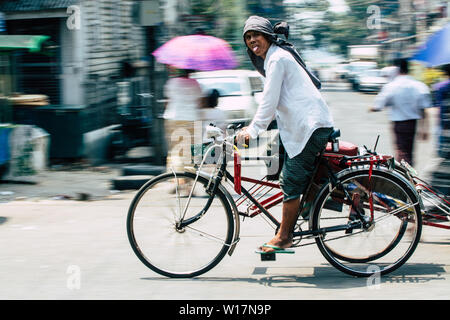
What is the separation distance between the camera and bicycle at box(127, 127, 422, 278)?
434cm

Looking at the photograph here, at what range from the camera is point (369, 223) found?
4.43m

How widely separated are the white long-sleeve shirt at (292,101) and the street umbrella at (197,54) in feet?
10.2

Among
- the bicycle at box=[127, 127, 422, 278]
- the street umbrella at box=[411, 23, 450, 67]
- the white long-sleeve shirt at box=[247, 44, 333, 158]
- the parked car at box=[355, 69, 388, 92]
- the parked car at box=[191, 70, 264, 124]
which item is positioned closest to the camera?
the white long-sleeve shirt at box=[247, 44, 333, 158]

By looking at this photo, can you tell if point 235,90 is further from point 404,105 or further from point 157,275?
point 157,275

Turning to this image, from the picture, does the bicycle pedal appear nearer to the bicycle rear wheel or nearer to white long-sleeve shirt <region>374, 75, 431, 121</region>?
the bicycle rear wheel

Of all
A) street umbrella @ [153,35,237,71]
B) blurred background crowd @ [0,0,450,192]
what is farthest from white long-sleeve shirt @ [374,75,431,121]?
street umbrella @ [153,35,237,71]

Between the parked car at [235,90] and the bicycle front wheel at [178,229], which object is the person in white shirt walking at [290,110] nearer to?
the bicycle front wheel at [178,229]

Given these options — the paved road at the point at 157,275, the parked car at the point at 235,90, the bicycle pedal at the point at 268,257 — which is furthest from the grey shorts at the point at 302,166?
the parked car at the point at 235,90

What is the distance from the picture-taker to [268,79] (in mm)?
4148

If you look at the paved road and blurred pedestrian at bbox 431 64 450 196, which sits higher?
blurred pedestrian at bbox 431 64 450 196

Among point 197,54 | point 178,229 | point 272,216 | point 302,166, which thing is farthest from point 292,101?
point 197,54

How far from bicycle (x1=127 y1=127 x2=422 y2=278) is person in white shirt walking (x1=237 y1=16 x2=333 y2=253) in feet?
0.41

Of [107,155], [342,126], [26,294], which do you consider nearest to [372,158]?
[26,294]
